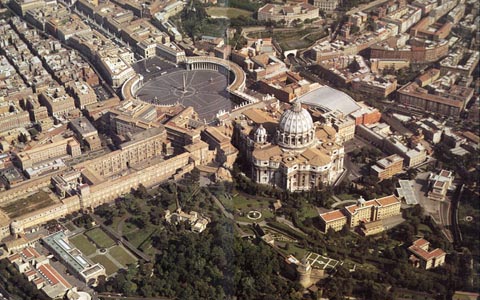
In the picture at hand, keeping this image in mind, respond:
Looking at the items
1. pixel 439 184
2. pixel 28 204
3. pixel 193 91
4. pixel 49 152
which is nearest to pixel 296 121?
pixel 439 184

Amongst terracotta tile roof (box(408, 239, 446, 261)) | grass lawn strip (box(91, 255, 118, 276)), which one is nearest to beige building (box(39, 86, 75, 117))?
grass lawn strip (box(91, 255, 118, 276))

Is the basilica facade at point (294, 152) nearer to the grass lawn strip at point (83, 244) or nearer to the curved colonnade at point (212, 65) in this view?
the curved colonnade at point (212, 65)

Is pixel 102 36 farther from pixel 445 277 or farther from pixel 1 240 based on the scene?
pixel 445 277

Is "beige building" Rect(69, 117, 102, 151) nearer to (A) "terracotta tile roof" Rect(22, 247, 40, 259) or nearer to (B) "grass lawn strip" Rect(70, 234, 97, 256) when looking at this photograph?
(B) "grass lawn strip" Rect(70, 234, 97, 256)

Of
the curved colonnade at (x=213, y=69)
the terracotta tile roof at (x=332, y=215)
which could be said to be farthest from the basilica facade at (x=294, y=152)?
the curved colonnade at (x=213, y=69)

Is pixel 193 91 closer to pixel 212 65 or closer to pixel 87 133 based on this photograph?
pixel 212 65

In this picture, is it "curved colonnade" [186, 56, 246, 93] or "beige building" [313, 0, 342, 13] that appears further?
"beige building" [313, 0, 342, 13]

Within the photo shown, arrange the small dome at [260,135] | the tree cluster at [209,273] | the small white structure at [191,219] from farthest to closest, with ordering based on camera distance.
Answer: the small dome at [260,135] → the small white structure at [191,219] → the tree cluster at [209,273]

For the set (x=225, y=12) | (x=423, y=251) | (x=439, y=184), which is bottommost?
(x=439, y=184)
